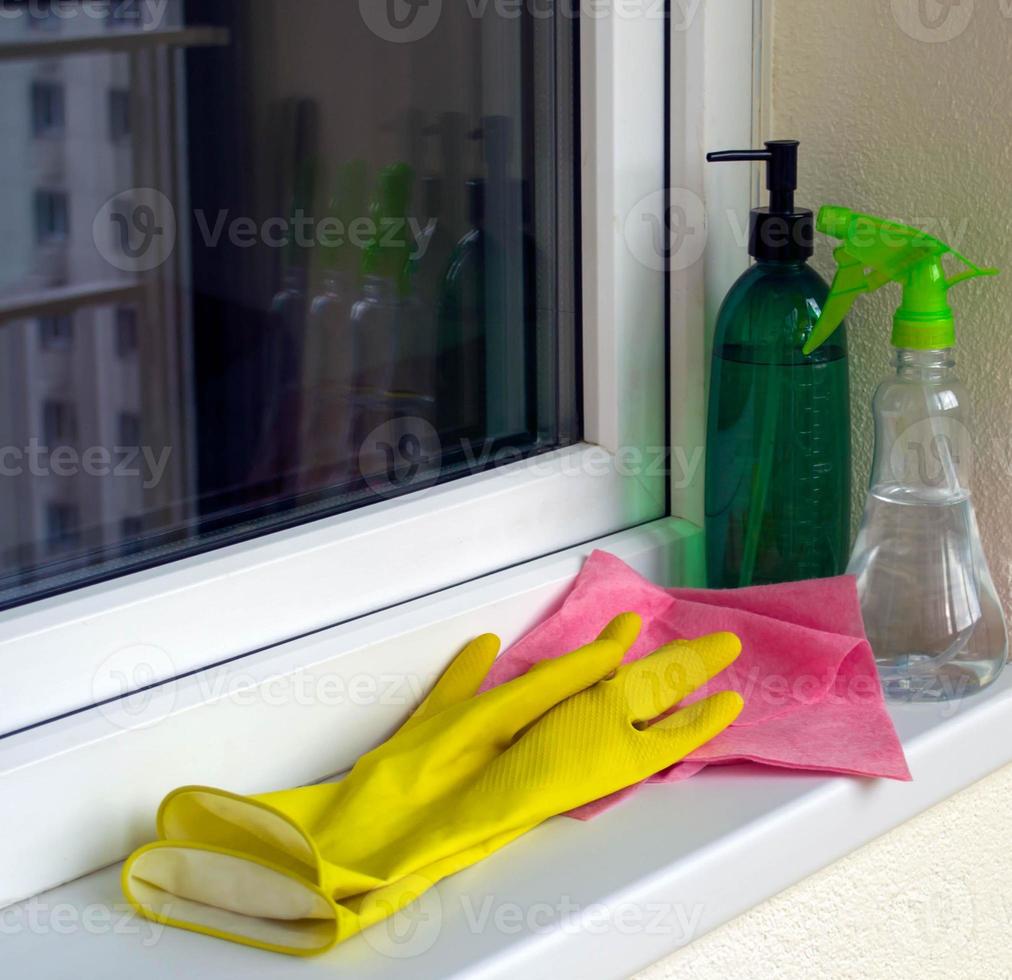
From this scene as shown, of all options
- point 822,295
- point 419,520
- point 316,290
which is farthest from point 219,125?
point 822,295

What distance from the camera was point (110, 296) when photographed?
630 mm

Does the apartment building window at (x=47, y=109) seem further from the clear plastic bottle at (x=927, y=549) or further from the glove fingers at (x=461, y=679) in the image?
the clear plastic bottle at (x=927, y=549)

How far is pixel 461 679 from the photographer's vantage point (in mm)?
706

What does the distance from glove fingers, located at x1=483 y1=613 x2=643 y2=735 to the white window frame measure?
0.23 ft

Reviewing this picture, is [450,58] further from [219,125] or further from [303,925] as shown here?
[303,925]

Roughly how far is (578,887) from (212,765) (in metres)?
0.19

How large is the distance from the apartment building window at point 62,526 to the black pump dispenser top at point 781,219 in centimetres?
39

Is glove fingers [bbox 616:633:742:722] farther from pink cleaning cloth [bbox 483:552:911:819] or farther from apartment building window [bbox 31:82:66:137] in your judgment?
apartment building window [bbox 31:82:66:137]
